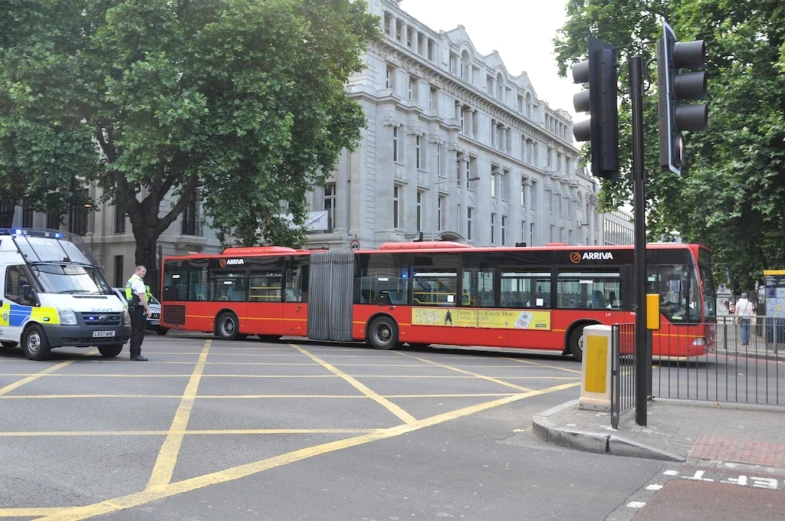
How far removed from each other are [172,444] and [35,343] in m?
8.74

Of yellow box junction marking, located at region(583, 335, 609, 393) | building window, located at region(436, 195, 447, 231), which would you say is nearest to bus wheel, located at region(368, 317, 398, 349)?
yellow box junction marking, located at region(583, 335, 609, 393)

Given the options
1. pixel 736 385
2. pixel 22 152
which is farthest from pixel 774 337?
pixel 22 152

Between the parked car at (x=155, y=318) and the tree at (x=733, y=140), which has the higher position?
the tree at (x=733, y=140)

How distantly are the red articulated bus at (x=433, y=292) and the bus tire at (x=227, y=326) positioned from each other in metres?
0.03

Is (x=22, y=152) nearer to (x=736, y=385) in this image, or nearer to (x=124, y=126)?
(x=124, y=126)

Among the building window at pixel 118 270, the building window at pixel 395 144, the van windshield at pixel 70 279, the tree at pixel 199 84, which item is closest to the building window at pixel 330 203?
the building window at pixel 395 144

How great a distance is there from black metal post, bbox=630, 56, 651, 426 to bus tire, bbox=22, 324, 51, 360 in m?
10.9

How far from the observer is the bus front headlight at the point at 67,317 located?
13914 mm

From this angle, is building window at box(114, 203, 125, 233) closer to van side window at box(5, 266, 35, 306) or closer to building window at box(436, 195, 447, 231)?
building window at box(436, 195, 447, 231)

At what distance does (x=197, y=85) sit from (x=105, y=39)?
9.91 feet

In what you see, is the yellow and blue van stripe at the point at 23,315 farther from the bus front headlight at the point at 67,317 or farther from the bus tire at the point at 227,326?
the bus tire at the point at 227,326

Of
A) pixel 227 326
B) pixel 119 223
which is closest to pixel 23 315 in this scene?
pixel 227 326

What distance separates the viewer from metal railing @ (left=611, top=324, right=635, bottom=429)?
774 centimetres

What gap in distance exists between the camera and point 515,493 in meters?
5.51
